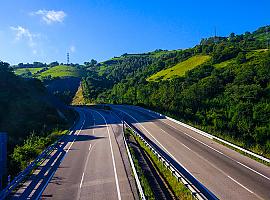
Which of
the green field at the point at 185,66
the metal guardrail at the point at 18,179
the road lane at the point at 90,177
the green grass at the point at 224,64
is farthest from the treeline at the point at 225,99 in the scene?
the metal guardrail at the point at 18,179

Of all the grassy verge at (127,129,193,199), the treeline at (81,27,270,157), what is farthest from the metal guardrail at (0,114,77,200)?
the treeline at (81,27,270,157)

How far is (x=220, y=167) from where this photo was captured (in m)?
21.0

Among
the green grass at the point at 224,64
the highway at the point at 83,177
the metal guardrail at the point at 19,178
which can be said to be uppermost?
the green grass at the point at 224,64

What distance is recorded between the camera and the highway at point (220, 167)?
52.1 feet

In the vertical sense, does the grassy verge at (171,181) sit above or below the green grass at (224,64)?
below

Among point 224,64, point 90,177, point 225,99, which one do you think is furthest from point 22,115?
point 224,64

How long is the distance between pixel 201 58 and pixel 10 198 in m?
129

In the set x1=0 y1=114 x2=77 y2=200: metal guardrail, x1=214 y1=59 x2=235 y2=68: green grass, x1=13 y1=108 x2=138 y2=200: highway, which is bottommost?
x1=13 y1=108 x2=138 y2=200: highway

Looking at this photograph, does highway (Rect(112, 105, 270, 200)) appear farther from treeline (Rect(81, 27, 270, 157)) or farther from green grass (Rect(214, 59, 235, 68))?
green grass (Rect(214, 59, 235, 68))

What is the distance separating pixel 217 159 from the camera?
23547mm

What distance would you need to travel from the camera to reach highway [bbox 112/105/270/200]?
15.9 m

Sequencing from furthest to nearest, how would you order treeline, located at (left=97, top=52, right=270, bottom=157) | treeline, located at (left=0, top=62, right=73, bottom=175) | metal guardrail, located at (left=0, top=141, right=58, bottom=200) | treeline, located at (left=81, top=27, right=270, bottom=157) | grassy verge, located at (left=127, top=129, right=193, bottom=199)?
1. treeline, located at (left=81, top=27, right=270, bottom=157)
2. treeline, located at (left=97, top=52, right=270, bottom=157)
3. treeline, located at (left=0, top=62, right=73, bottom=175)
4. grassy verge, located at (left=127, top=129, right=193, bottom=199)
5. metal guardrail, located at (left=0, top=141, right=58, bottom=200)

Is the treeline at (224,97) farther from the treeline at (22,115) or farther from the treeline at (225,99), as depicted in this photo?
the treeline at (22,115)

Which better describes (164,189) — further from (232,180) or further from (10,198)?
(10,198)
